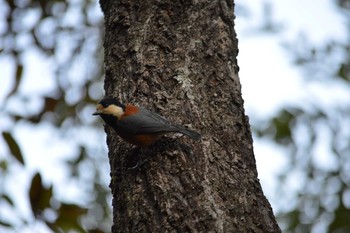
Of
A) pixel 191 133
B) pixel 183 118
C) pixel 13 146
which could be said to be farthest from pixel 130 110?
pixel 13 146

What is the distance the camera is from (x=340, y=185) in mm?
5227

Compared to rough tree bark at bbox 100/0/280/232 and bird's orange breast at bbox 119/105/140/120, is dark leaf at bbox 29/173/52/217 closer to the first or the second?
rough tree bark at bbox 100/0/280/232

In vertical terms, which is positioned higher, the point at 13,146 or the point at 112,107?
the point at 112,107

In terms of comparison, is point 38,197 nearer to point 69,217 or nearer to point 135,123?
point 69,217

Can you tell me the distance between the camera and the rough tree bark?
275 centimetres

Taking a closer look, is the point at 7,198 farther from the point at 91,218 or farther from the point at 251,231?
the point at 91,218

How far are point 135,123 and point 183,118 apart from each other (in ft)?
1.19

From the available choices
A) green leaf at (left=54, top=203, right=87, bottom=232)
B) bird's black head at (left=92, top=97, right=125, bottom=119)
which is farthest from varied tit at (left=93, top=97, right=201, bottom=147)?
green leaf at (left=54, top=203, right=87, bottom=232)

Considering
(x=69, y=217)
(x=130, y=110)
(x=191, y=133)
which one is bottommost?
(x=69, y=217)

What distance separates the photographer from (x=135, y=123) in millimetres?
3355

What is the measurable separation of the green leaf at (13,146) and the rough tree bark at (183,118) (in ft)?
1.63

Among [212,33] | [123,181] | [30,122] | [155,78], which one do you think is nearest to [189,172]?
[123,181]

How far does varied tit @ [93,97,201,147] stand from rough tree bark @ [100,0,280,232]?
4 cm

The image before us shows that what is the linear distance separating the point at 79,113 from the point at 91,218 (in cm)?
103
